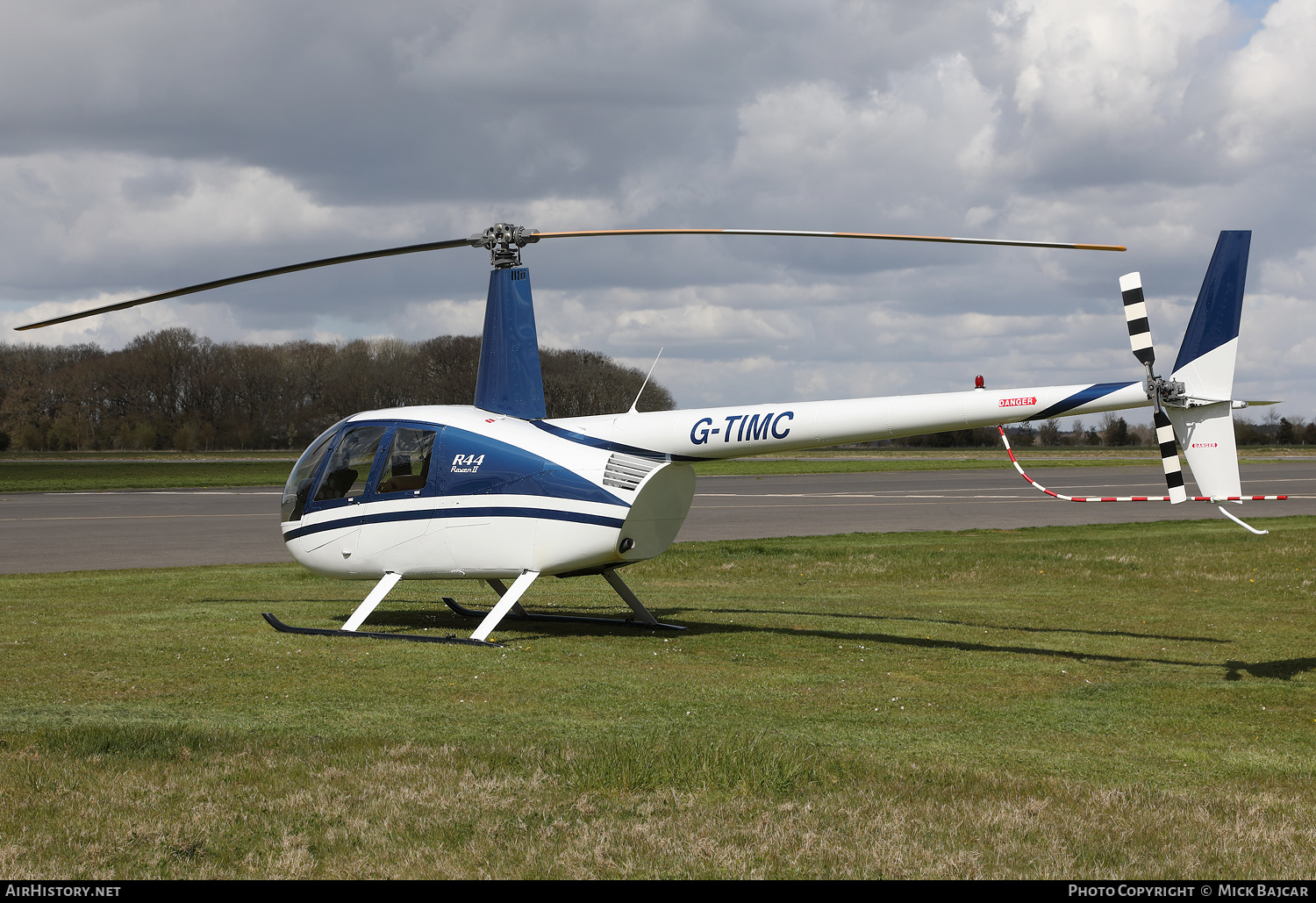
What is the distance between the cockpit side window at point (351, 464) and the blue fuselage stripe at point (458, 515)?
31cm

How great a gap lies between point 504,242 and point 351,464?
122 inches

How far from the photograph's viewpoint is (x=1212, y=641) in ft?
38.4

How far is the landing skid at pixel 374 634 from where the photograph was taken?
1137 cm

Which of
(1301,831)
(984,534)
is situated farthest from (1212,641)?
(984,534)

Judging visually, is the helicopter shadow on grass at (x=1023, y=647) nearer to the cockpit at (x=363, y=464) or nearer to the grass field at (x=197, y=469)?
the cockpit at (x=363, y=464)

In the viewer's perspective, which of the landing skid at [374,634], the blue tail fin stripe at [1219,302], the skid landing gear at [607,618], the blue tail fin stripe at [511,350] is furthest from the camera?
the skid landing gear at [607,618]

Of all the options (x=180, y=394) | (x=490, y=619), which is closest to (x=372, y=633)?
(x=490, y=619)

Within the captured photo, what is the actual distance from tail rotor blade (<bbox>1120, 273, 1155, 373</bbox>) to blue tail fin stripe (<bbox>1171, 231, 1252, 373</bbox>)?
0.28 meters

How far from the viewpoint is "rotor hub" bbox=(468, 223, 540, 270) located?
12.1 meters

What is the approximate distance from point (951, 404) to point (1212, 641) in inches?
161

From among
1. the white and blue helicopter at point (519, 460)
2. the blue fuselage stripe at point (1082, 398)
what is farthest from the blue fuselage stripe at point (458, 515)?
the blue fuselage stripe at point (1082, 398)

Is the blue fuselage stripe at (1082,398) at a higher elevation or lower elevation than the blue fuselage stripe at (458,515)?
higher

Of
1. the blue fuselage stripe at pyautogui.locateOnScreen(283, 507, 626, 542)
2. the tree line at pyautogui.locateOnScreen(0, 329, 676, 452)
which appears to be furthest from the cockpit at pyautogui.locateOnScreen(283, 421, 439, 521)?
the tree line at pyautogui.locateOnScreen(0, 329, 676, 452)

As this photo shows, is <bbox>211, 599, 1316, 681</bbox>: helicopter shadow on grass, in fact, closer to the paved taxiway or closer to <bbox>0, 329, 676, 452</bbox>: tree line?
the paved taxiway
